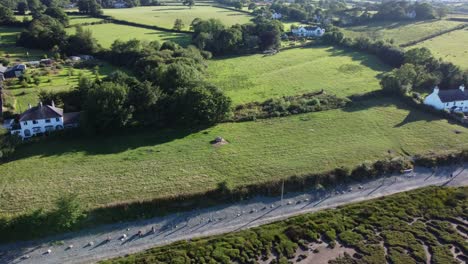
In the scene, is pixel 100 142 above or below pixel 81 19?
below

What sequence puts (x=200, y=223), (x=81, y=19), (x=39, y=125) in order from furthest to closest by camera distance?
1. (x=81, y=19)
2. (x=39, y=125)
3. (x=200, y=223)

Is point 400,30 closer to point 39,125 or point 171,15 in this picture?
point 171,15

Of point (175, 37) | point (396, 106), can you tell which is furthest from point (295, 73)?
point (175, 37)

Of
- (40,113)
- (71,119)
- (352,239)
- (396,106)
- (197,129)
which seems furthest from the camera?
(396,106)

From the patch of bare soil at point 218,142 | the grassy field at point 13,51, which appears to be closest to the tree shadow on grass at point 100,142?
the patch of bare soil at point 218,142

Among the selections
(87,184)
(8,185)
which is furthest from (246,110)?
(8,185)

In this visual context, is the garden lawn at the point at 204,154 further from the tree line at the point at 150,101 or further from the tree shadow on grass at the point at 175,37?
the tree shadow on grass at the point at 175,37

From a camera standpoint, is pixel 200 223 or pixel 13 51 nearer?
pixel 200 223
